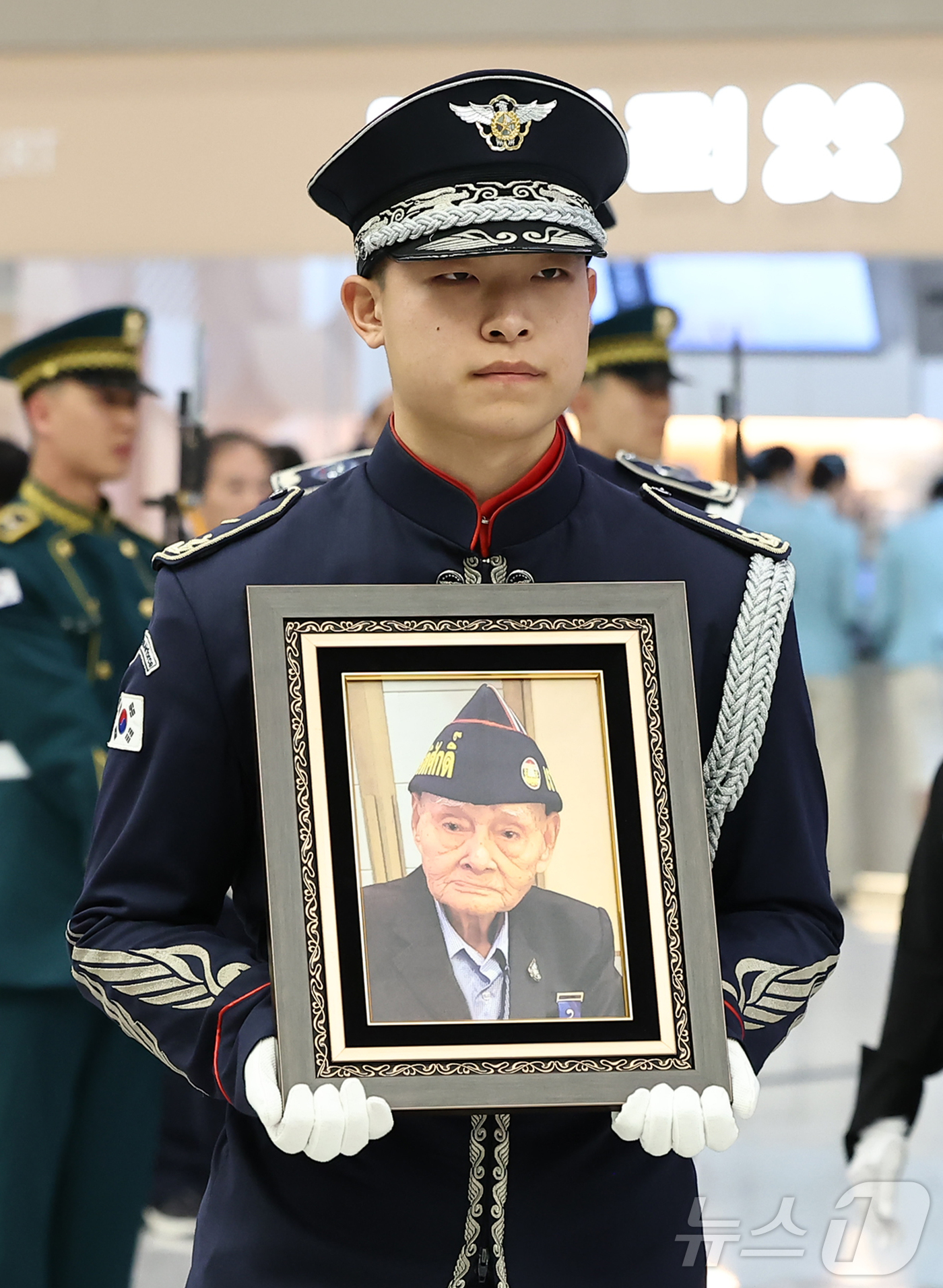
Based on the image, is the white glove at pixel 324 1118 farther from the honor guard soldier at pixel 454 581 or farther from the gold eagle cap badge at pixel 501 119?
the gold eagle cap badge at pixel 501 119

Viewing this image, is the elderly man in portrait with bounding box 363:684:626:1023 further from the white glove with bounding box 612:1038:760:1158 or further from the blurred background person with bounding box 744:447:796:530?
the blurred background person with bounding box 744:447:796:530

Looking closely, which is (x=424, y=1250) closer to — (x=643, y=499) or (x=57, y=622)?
(x=643, y=499)

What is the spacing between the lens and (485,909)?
1.18 metres

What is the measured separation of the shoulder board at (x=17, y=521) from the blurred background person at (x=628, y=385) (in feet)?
3.46

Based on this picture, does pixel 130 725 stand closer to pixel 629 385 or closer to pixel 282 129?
pixel 282 129

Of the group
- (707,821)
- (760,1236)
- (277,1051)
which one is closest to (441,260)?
(707,821)

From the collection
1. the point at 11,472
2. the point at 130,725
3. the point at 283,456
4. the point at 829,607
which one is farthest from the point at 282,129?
the point at 829,607

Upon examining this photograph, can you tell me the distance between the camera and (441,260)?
1.25m

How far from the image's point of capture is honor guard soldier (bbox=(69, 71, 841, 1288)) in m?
1.25

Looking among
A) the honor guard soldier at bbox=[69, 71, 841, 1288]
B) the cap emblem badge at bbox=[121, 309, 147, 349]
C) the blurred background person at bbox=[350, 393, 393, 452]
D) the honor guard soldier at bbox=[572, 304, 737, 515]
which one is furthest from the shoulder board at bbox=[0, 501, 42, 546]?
the honor guard soldier at bbox=[69, 71, 841, 1288]

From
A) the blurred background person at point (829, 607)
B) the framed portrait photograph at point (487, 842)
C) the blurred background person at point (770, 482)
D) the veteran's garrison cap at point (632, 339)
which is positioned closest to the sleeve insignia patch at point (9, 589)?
the veteran's garrison cap at point (632, 339)

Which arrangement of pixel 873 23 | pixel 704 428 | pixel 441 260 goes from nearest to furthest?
pixel 441 260, pixel 873 23, pixel 704 428

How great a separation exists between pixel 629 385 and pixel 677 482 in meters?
1.96

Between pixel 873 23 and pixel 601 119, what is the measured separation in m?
2.10
